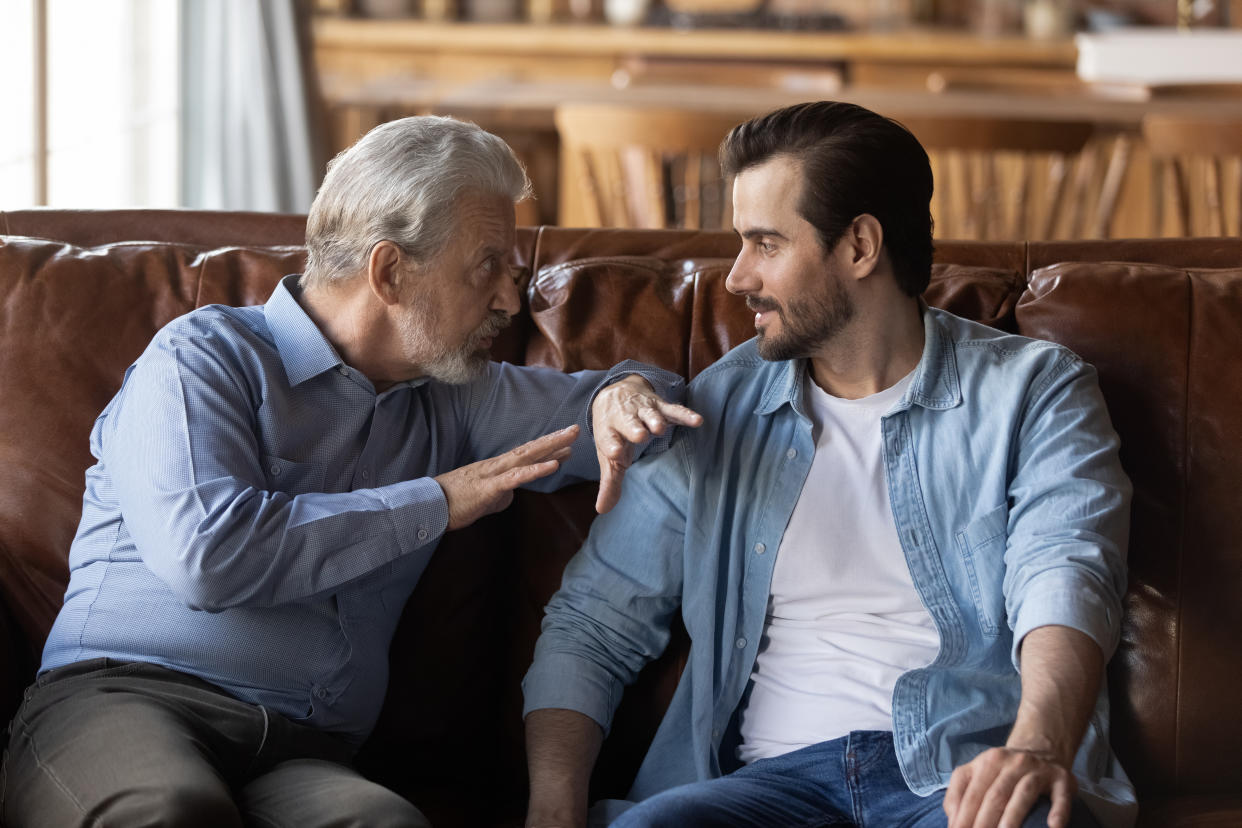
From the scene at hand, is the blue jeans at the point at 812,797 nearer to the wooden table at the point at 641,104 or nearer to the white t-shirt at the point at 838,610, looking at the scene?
the white t-shirt at the point at 838,610

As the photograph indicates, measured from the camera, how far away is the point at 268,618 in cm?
154

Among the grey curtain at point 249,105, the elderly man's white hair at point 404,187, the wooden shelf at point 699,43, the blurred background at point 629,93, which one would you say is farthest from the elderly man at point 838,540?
the wooden shelf at point 699,43

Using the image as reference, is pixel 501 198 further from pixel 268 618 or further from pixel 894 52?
pixel 894 52

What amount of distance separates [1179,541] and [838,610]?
17.7 inches

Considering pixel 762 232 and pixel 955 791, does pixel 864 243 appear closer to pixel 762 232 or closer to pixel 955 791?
pixel 762 232

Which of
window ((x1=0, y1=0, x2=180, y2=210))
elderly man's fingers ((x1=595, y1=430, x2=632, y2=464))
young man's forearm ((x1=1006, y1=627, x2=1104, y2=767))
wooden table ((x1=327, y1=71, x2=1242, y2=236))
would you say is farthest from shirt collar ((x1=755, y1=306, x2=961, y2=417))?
wooden table ((x1=327, y1=71, x2=1242, y2=236))

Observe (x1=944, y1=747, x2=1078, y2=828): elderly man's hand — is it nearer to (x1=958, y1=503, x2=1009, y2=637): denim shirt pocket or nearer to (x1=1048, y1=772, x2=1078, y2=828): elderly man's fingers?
(x1=1048, y1=772, x2=1078, y2=828): elderly man's fingers

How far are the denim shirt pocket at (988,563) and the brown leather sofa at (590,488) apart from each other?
24 centimetres

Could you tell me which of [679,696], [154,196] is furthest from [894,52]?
[679,696]

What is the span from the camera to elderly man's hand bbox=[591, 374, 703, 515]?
1.52 metres

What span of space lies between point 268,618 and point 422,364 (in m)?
0.35

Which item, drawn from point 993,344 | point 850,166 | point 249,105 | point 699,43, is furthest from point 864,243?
point 699,43

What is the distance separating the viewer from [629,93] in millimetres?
4340

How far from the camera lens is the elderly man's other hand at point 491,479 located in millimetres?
1503
